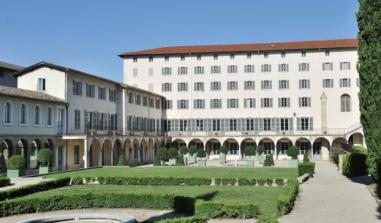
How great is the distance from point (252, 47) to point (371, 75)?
40.4 m

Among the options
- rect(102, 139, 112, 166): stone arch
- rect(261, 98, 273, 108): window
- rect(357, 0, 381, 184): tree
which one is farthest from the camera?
rect(261, 98, 273, 108): window

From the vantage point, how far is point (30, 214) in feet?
56.6

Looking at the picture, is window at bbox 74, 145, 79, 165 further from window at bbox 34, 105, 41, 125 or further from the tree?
the tree

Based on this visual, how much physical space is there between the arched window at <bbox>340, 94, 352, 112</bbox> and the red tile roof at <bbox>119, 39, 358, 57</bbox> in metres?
5.86

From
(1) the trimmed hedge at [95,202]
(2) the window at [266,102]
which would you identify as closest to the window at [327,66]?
(2) the window at [266,102]

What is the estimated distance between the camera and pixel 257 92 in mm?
59750

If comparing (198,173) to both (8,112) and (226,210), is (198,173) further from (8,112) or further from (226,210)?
(226,210)

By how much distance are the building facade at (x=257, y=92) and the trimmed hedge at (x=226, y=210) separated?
4329 cm

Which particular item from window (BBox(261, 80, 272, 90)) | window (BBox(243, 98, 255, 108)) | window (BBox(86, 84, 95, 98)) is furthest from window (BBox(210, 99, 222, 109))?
window (BBox(86, 84, 95, 98))

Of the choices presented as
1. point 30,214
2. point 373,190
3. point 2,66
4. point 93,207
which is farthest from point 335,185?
point 2,66

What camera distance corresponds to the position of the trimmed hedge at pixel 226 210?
50.5 ft

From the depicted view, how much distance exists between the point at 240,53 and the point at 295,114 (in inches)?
393

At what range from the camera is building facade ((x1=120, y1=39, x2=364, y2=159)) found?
57.6 m

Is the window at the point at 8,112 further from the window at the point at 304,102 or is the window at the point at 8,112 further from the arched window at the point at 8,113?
the window at the point at 304,102
